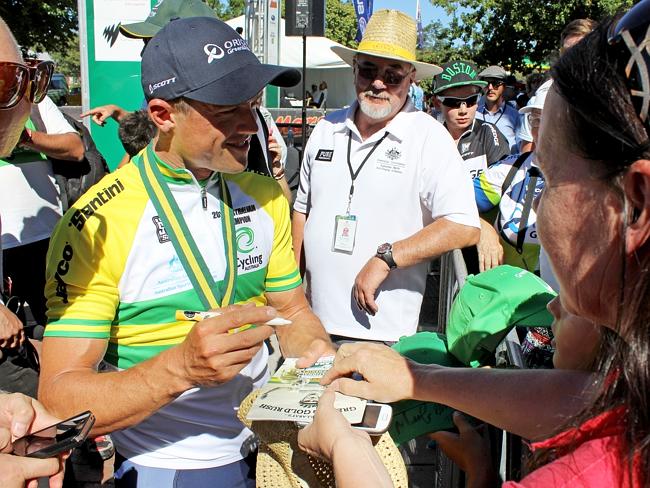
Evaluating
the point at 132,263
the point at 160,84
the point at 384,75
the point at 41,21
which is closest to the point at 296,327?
the point at 132,263

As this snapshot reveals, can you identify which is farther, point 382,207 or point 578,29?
point 578,29

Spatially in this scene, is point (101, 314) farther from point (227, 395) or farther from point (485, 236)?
point (485, 236)

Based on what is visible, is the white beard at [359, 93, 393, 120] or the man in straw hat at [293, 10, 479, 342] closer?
the man in straw hat at [293, 10, 479, 342]

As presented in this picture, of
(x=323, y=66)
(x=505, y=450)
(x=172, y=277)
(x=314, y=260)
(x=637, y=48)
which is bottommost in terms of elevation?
(x=505, y=450)

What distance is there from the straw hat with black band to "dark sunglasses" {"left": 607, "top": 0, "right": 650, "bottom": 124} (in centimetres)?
272

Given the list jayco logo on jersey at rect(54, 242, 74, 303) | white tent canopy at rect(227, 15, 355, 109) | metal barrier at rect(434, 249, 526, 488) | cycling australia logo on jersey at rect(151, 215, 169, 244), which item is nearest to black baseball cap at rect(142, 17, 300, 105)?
cycling australia logo on jersey at rect(151, 215, 169, 244)

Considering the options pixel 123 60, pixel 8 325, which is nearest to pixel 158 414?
pixel 8 325

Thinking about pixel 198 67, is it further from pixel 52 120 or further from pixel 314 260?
pixel 52 120

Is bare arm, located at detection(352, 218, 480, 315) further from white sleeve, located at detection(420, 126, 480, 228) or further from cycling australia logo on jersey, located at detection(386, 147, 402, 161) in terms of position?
cycling australia logo on jersey, located at detection(386, 147, 402, 161)

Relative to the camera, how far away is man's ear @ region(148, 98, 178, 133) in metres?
Answer: 2.01

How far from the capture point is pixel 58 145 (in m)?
3.82

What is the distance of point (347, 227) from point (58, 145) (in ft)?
6.11

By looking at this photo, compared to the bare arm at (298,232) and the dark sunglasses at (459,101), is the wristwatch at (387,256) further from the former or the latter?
the dark sunglasses at (459,101)

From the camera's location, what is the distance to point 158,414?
6.52 ft
